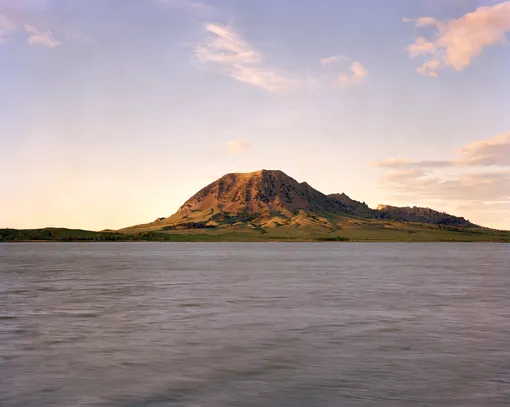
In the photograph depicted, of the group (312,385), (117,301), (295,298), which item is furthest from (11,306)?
(312,385)

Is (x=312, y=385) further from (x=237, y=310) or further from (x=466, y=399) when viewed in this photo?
(x=237, y=310)

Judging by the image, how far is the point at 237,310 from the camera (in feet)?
138

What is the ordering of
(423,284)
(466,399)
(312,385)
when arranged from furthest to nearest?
(423,284)
(312,385)
(466,399)

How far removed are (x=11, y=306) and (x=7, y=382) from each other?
2502 cm

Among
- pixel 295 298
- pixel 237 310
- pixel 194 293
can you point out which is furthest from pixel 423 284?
pixel 237 310

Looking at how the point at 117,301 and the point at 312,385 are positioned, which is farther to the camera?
the point at 117,301

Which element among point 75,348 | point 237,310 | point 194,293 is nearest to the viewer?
point 75,348

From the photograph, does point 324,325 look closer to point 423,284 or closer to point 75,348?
point 75,348

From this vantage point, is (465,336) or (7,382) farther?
(465,336)

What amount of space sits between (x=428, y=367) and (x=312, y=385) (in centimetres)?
576

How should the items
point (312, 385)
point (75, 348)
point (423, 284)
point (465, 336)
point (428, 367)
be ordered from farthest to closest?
point (423, 284)
point (465, 336)
point (75, 348)
point (428, 367)
point (312, 385)

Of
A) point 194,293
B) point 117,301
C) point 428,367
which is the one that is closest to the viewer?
point 428,367

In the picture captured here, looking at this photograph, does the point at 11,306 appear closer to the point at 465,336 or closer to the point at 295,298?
the point at 295,298

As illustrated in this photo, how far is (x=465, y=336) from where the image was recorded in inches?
1213
